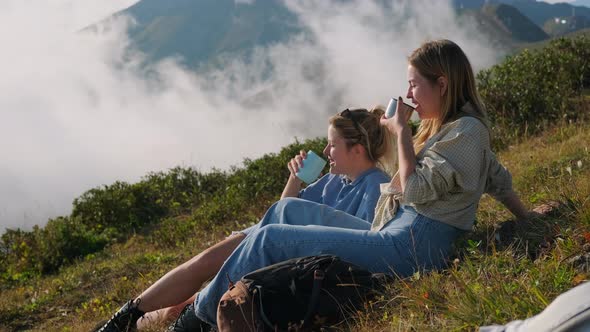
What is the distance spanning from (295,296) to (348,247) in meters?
0.51

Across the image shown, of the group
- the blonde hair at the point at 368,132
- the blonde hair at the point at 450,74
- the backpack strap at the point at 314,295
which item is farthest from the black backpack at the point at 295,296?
the blonde hair at the point at 368,132

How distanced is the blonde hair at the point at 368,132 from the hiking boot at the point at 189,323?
1628 millimetres

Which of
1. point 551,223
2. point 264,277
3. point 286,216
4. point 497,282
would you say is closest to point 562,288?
point 497,282

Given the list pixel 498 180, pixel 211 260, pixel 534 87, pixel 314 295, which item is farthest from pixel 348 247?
pixel 534 87

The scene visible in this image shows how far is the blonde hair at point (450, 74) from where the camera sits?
3684 mm

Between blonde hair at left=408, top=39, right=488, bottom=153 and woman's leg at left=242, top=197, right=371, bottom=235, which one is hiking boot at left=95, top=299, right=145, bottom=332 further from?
blonde hair at left=408, top=39, right=488, bottom=153

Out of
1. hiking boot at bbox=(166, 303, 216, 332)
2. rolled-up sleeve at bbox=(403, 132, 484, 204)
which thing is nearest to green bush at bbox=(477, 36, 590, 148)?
rolled-up sleeve at bbox=(403, 132, 484, 204)

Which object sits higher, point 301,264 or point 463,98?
point 463,98

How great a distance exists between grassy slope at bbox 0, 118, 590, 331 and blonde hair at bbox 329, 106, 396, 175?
31.5 inches

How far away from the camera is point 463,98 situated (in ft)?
12.3

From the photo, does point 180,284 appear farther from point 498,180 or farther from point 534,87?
point 534,87

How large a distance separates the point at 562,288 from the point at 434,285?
22.8 inches

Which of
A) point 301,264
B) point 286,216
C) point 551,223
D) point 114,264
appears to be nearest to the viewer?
point 301,264

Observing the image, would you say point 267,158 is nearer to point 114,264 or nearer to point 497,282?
point 114,264
